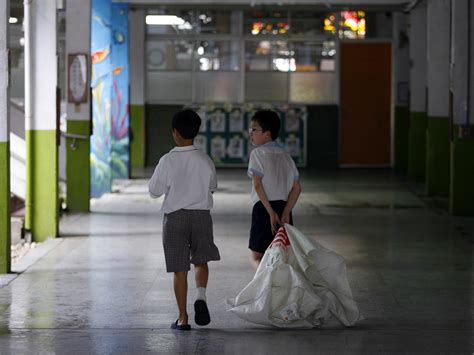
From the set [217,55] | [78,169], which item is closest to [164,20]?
[217,55]

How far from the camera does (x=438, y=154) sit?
1891 centimetres

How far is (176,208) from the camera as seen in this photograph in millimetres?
7992

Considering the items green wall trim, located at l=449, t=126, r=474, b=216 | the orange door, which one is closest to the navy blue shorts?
green wall trim, located at l=449, t=126, r=474, b=216

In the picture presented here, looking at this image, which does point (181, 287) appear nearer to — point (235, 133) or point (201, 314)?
point (201, 314)

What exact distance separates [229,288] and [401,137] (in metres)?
16.2

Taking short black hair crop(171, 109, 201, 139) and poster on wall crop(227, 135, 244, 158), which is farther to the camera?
poster on wall crop(227, 135, 244, 158)

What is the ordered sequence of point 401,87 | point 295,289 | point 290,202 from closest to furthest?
1. point 295,289
2. point 290,202
3. point 401,87

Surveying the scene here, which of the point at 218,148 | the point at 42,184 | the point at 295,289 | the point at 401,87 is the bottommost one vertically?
the point at 295,289

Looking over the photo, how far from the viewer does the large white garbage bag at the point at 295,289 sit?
7.97 m

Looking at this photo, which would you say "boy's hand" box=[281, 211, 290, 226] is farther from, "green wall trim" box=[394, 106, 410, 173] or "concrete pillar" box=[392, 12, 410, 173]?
"green wall trim" box=[394, 106, 410, 173]

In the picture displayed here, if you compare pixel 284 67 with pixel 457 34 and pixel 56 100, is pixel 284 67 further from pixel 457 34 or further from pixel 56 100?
pixel 56 100

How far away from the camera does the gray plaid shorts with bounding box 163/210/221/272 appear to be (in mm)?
7957

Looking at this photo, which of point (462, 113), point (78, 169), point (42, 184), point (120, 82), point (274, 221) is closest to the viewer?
point (274, 221)

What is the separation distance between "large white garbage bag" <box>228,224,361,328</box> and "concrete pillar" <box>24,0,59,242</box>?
5755 millimetres
